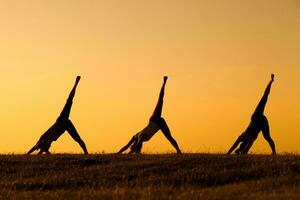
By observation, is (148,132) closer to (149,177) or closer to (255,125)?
(255,125)

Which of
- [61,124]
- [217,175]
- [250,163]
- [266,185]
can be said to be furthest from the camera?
[61,124]

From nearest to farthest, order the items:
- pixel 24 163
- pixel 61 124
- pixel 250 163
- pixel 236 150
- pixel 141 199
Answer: pixel 141 199
pixel 250 163
pixel 24 163
pixel 236 150
pixel 61 124

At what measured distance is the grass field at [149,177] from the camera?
26.7m

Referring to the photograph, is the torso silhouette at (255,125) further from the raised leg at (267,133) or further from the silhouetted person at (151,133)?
the silhouetted person at (151,133)

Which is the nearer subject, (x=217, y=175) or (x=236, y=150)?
(x=217, y=175)

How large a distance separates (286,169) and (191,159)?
5.68 m

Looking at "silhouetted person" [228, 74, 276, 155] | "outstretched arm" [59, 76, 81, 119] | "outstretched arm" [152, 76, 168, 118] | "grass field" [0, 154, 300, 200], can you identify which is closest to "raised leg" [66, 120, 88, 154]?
"outstretched arm" [59, 76, 81, 119]

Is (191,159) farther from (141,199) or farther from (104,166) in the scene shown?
(141,199)

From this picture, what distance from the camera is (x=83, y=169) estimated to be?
3472 cm

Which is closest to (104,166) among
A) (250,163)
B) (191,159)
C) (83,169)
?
(83,169)

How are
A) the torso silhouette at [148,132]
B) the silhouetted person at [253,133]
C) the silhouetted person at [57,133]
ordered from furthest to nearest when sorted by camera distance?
1. the silhouetted person at [57,133]
2. the torso silhouette at [148,132]
3. the silhouetted person at [253,133]

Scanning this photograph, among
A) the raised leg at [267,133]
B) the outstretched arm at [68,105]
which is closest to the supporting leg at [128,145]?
the outstretched arm at [68,105]

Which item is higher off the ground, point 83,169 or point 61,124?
point 61,124

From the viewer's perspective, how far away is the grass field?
87.6ft
